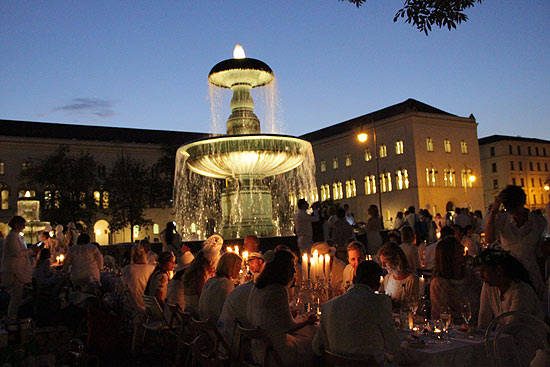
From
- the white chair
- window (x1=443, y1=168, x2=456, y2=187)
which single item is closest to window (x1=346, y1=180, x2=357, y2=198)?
window (x1=443, y1=168, x2=456, y2=187)

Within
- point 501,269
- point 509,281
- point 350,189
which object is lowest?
point 509,281

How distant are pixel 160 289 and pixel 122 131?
220ft

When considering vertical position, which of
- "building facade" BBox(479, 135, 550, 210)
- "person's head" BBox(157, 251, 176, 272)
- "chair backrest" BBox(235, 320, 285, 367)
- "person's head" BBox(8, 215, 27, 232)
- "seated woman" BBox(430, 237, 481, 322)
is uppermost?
"building facade" BBox(479, 135, 550, 210)

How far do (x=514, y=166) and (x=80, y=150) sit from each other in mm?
59853

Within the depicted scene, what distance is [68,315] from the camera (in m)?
9.14

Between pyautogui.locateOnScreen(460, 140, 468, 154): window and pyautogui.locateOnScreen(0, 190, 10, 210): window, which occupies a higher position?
pyautogui.locateOnScreen(460, 140, 468, 154): window

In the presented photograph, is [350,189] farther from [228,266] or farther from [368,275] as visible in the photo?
[368,275]

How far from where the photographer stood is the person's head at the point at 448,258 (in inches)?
242

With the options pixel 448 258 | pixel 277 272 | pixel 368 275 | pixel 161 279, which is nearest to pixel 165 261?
pixel 161 279

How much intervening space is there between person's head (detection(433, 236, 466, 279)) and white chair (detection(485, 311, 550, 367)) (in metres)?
1.66

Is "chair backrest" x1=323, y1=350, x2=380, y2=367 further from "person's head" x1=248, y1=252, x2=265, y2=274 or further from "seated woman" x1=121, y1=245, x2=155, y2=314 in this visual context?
"seated woman" x1=121, y1=245, x2=155, y2=314

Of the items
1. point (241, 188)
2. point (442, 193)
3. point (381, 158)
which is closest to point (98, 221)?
point (381, 158)

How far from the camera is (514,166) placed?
3270 inches

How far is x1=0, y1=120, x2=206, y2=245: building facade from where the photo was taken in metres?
59.7
